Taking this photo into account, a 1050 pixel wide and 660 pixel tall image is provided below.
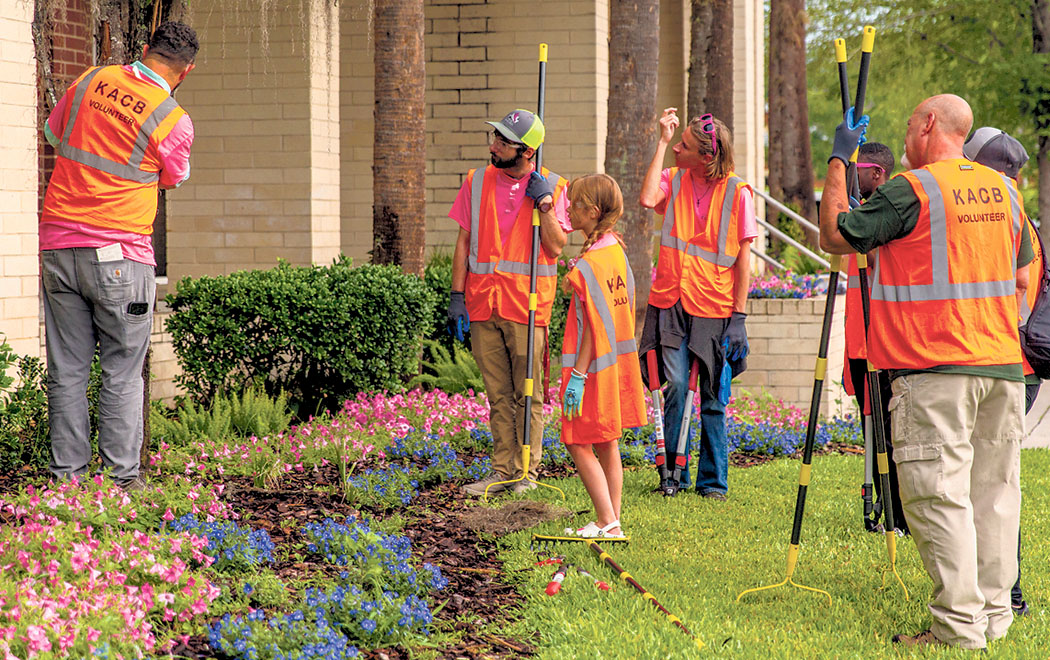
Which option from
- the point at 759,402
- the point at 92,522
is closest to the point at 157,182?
the point at 92,522

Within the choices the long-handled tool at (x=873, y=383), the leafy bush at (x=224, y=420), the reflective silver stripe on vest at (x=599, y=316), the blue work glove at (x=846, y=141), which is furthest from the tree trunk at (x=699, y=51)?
the blue work glove at (x=846, y=141)

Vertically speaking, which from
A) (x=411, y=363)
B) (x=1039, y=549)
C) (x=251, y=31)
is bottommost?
(x=1039, y=549)

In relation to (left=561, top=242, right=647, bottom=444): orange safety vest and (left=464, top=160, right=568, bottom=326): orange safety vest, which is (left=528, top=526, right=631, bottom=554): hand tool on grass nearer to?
(left=561, top=242, right=647, bottom=444): orange safety vest

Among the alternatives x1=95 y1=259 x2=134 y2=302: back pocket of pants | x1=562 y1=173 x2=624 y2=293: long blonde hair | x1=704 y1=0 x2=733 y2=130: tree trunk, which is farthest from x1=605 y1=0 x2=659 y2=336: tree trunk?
x1=95 y1=259 x2=134 y2=302: back pocket of pants

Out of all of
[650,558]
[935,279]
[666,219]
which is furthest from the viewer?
[666,219]

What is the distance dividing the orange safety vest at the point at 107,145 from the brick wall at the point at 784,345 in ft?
21.0

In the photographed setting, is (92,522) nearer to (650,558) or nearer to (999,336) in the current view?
(650,558)

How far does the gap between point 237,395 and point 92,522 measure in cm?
347

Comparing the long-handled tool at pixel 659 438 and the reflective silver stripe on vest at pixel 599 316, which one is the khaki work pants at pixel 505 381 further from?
the reflective silver stripe on vest at pixel 599 316

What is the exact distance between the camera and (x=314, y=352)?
8.68 meters

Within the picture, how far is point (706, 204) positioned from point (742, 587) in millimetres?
2638

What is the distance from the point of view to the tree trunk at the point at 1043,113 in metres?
21.7

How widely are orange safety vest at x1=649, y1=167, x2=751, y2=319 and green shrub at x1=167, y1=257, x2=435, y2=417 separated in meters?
2.54

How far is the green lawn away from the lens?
4.62 m
